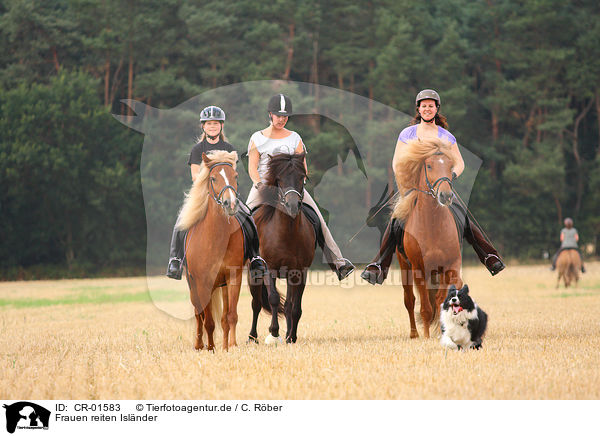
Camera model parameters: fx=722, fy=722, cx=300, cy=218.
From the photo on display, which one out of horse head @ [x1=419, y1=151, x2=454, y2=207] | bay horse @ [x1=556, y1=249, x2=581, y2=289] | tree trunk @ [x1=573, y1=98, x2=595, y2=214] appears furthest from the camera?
tree trunk @ [x1=573, y1=98, x2=595, y2=214]

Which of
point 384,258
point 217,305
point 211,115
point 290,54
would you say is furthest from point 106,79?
point 217,305

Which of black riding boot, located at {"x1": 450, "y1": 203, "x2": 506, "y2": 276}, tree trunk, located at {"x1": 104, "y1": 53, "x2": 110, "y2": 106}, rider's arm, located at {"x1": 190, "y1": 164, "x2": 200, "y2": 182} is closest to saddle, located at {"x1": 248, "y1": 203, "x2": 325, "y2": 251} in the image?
rider's arm, located at {"x1": 190, "y1": 164, "x2": 200, "y2": 182}

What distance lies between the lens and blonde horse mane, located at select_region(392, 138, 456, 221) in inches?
355

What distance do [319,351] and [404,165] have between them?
105 inches

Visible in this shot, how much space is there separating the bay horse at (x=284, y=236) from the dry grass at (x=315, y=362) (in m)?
0.62

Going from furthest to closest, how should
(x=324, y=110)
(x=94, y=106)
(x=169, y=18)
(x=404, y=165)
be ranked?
1. (x=169, y=18)
2. (x=94, y=106)
3. (x=324, y=110)
4. (x=404, y=165)

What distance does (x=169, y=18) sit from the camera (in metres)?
40.9

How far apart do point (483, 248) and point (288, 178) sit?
2.80 m

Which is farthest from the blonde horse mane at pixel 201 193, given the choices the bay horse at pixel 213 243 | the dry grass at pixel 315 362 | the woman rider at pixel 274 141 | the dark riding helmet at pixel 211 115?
the dry grass at pixel 315 362

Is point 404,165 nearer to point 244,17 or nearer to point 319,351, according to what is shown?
point 319,351
